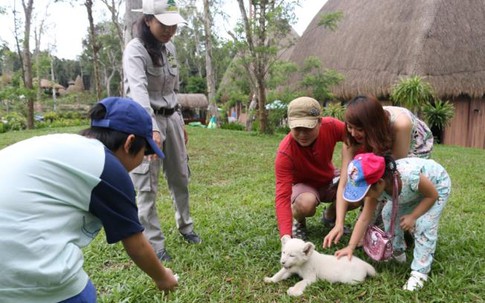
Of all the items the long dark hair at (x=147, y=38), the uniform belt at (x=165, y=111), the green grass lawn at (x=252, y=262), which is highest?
the long dark hair at (x=147, y=38)

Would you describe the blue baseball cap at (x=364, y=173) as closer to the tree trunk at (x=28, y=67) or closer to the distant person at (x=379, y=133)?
the distant person at (x=379, y=133)

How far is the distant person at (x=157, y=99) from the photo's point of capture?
2.61 meters

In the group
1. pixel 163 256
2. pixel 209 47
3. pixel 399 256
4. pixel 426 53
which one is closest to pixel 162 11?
pixel 163 256

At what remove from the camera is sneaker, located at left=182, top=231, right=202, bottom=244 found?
126 inches

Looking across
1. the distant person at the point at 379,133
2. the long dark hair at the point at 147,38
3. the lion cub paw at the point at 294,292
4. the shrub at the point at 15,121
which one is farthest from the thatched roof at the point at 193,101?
the lion cub paw at the point at 294,292

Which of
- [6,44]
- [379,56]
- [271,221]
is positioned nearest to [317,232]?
[271,221]

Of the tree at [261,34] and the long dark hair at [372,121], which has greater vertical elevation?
the tree at [261,34]

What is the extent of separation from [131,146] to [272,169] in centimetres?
526

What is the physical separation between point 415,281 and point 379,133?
889 millimetres

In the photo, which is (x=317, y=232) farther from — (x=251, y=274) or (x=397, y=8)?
(x=397, y=8)

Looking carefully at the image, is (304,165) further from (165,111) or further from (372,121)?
(165,111)

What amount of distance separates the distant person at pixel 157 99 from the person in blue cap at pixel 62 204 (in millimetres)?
1040

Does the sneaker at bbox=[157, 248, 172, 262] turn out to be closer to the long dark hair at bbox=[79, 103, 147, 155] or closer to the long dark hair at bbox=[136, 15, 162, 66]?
the long dark hair at bbox=[136, 15, 162, 66]

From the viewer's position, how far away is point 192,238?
10.5ft
